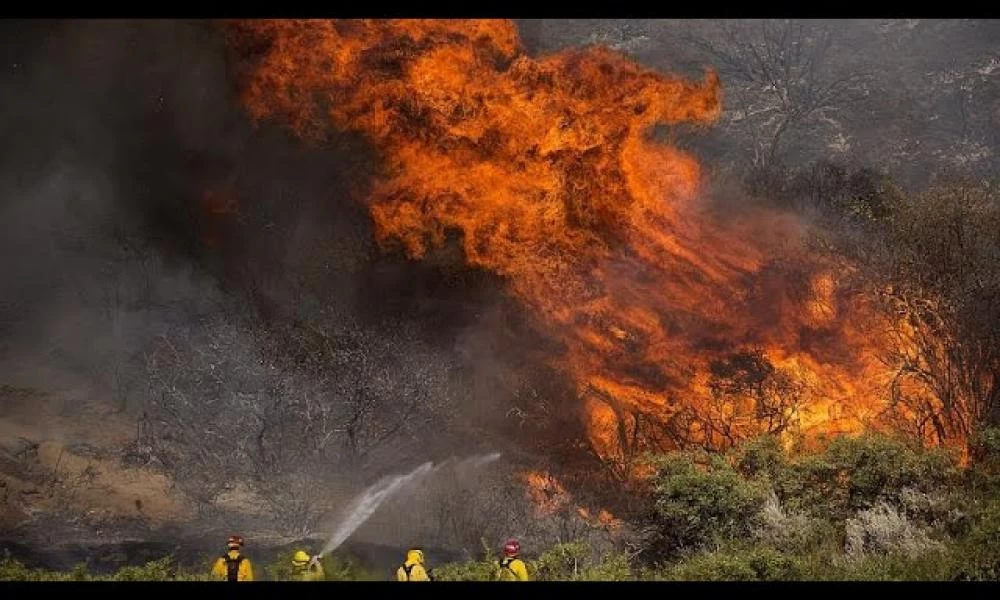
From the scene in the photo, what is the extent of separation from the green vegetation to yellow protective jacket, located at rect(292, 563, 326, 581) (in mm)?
994

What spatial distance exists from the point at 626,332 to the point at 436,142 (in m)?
6.70

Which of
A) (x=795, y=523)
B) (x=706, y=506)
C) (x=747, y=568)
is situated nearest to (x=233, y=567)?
(x=747, y=568)

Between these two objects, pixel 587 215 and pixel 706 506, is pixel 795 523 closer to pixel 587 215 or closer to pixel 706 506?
pixel 706 506

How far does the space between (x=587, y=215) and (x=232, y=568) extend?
13.4 m

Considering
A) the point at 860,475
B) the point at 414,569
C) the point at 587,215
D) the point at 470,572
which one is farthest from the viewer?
the point at 587,215

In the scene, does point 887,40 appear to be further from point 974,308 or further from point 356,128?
point 356,128

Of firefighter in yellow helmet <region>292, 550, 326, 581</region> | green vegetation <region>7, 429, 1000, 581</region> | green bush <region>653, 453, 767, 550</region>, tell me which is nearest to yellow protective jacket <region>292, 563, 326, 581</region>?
firefighter in yellow helmet <region>292, 550, 326, 581</region>

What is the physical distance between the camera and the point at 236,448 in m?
20.2

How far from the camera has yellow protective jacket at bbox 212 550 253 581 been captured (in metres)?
12.2

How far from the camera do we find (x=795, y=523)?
15.0 metres

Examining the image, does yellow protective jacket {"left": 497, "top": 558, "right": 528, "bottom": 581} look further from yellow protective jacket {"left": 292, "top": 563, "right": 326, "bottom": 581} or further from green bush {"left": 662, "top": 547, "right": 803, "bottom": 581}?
green bush {"left": 662, "top": 547, "right": 803, "bottom": 581}

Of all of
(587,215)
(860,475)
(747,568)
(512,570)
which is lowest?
(747,568)

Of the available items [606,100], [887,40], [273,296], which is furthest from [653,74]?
[273,296]

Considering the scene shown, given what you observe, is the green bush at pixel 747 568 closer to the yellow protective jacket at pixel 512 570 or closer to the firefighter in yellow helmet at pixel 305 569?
the yellow protective jacket at pixel 512 570
